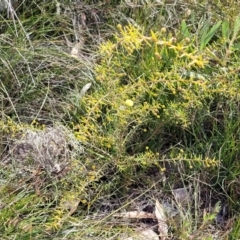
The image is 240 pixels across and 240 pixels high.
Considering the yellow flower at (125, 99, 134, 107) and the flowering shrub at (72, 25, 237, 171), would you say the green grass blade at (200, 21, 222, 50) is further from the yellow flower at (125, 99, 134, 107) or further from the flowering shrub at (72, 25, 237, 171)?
the yellow flower at (125, 99, 134, 107)

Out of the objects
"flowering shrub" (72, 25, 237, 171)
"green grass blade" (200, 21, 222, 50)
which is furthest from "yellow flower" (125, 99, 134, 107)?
"green grass blade" (200, 21, 222, 50)

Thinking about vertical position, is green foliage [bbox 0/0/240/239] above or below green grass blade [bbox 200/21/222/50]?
below

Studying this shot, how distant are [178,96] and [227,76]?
0.60ft

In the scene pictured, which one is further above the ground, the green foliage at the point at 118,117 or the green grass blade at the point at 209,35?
the green grass blade at the point at 209,35

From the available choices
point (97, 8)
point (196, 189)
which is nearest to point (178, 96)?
point (196, 189)

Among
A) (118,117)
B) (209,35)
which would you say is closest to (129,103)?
(118,117)

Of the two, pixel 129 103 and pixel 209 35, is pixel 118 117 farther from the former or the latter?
pixel 209 35

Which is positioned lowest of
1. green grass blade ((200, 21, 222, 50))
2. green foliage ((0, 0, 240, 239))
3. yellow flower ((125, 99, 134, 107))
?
green foliage ((0, 0, 240, 239))

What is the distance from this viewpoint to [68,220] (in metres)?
1.85

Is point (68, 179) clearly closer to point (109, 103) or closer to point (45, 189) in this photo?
point (45, 189)

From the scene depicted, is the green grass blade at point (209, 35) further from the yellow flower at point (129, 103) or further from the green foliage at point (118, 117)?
the yellow flower at point (129, 103)

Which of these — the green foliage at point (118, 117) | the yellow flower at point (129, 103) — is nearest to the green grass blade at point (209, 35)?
the green foliage at point (118, 117)

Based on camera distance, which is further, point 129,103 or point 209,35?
point 209,35

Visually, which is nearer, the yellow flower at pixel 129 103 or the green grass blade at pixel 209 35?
Result: the yellow flower at pixel 129 103
